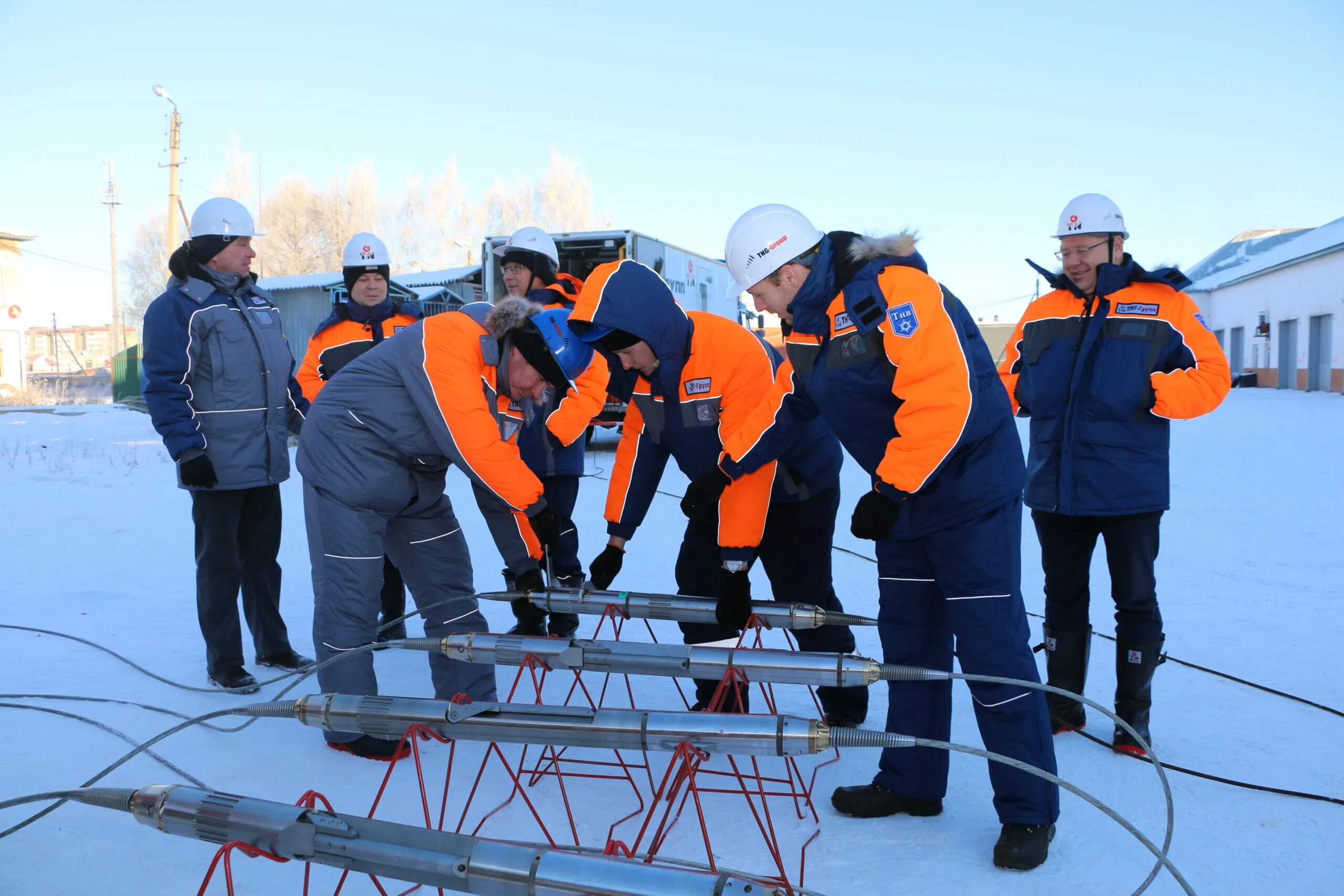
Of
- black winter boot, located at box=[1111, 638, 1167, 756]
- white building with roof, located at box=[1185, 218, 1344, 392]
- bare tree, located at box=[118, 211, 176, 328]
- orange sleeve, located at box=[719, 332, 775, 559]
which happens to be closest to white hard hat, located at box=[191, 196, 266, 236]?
orange sleeve, located at box=[719, 332, 775, 559]

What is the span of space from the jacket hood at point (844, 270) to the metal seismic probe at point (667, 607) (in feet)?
3.09

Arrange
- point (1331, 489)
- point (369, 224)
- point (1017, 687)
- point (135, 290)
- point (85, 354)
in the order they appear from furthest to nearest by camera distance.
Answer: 1. point (85, 354)
2. point (135, 290)
3. point (369, 224)
4. point (1331, 489)
5. point (1017, 687)

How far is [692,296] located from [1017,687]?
536 inches

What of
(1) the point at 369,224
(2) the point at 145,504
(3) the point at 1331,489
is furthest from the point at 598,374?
(1) the point at 369,224

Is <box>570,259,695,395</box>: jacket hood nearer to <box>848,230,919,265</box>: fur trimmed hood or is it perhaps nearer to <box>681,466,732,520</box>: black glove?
<box>681,466,732,520</box>: black glove

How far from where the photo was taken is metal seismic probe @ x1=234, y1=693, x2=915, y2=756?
1.99 metres

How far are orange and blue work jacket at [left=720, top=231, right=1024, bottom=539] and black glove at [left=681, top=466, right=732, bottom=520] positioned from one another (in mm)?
646

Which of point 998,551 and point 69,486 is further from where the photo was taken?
point 69,486

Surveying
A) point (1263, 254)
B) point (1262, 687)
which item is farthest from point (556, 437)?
point (1263, 254)

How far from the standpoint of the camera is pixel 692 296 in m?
15.7

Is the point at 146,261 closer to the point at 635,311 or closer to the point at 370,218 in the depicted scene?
the point at 370,218

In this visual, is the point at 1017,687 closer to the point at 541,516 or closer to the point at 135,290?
the point at 541,516

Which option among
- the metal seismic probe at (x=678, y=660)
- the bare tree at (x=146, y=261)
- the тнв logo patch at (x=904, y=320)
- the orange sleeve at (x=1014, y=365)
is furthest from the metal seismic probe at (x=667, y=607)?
the bare tree at (x=146, y=261)

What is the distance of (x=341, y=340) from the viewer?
4.78m
